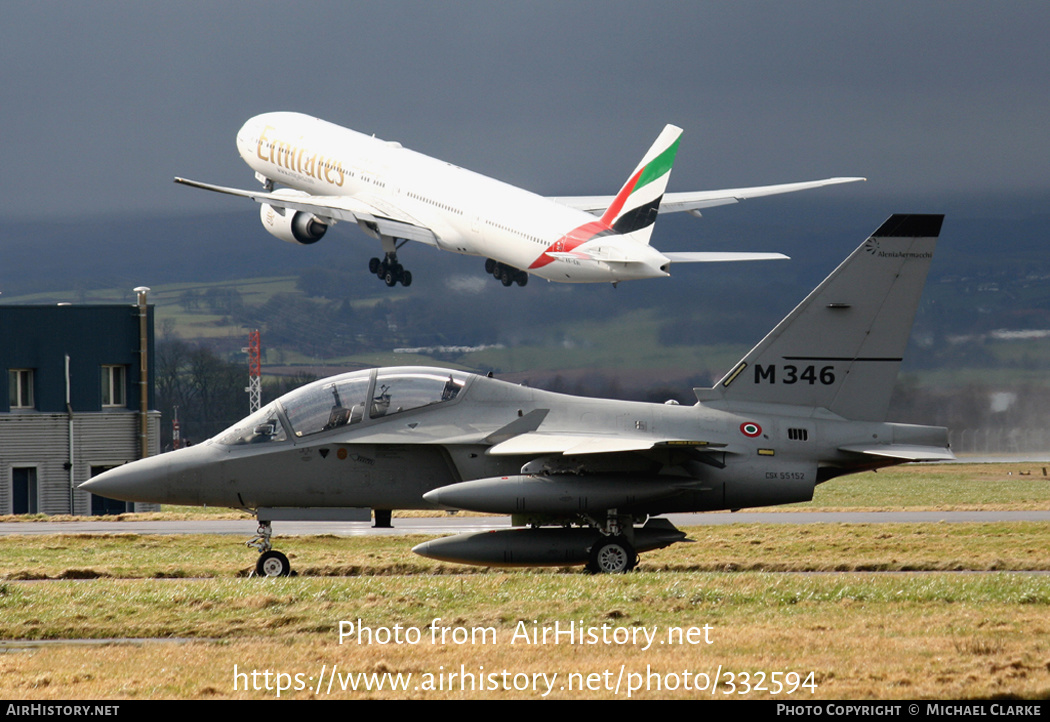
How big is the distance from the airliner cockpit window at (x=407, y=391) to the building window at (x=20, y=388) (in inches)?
1378

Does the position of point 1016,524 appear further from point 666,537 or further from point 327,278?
point 327,278

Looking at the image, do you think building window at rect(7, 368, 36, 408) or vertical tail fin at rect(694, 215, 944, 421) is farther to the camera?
building window at rect(7, 368, 36, 408)

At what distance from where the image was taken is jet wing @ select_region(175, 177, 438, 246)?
2040 inches

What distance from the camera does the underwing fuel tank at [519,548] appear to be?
16422 mm

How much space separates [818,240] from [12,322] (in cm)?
14433

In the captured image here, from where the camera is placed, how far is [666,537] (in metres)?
16.8

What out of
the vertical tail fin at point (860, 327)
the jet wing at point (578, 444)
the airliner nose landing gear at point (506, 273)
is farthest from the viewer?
the airliner nose landing gear at point (506, 273)

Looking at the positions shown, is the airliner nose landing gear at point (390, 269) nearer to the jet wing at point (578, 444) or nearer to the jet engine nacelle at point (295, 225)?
the jet engine nacelle at point (295, 225)

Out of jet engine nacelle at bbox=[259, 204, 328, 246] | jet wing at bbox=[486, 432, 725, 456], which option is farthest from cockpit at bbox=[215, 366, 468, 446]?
jet engine nacelle at bbox=[259, 204, 328, 246]

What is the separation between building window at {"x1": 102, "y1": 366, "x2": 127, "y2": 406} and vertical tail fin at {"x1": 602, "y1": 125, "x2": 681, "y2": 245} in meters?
19.3

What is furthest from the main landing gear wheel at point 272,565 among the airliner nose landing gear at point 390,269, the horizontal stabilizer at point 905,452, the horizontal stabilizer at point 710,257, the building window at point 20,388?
the airliner nose landing gear at point 390,269

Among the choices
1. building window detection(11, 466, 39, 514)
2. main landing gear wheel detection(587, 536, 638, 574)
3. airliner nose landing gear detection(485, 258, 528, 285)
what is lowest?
building window detection(11, 466, 39, 514)

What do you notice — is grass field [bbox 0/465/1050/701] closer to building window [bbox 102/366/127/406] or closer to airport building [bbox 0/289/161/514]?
airport building [bbox 0/289/161/514]
